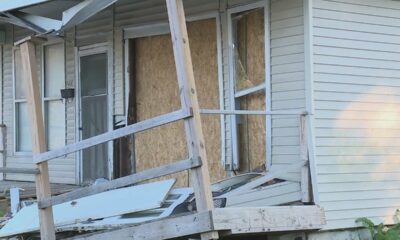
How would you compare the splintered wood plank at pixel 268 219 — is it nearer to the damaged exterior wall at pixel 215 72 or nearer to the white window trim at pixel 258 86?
the damaged exterior wall at pixel 215 72

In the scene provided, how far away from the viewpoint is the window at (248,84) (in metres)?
7.46

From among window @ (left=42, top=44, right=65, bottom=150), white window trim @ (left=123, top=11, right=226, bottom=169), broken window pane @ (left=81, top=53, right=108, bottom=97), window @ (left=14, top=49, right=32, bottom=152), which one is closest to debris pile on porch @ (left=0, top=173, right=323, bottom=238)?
white window trim @ (left=123, top=11, right=226, bottom=169)

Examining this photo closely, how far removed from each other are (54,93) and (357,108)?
5.34 metres

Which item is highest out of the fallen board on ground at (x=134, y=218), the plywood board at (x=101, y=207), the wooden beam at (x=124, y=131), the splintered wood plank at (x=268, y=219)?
the wooden beam at (x=124, y=131)

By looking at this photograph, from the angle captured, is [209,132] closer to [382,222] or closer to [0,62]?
[382,222]

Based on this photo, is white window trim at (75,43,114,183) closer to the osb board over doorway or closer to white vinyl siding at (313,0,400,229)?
the osb board over doorway

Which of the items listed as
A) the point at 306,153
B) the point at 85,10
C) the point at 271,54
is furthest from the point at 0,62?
the point at 306,153

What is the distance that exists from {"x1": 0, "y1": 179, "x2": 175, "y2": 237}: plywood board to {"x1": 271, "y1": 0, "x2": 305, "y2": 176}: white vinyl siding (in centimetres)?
127

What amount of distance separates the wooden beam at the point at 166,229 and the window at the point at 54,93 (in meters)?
4.65

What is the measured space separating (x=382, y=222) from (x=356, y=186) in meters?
0.58

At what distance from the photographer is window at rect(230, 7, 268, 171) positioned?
7465 mm

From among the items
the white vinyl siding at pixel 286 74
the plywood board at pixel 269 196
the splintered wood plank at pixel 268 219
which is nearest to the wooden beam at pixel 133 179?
the splintered wood plank at pixel 268 219

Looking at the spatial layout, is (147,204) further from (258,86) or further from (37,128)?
(258,86)

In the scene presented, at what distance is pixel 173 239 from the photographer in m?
5.93
